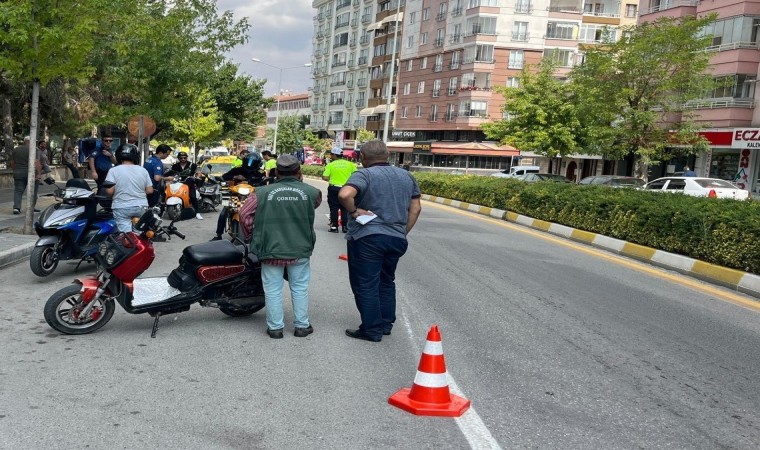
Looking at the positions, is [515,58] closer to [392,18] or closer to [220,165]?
[392,18]

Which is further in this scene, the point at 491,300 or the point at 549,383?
the point at 491,300

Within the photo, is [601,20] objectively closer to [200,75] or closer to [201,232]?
[200,75]

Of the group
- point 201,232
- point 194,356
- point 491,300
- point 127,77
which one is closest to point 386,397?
point 194,356

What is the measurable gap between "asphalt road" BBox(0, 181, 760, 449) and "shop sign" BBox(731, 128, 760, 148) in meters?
26.8

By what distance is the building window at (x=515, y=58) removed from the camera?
62031 millimetres

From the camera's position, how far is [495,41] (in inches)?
2435

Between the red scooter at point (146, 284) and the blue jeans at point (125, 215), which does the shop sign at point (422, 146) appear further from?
the red scooter at point (146, 284)

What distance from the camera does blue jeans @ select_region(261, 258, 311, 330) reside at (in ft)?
19.7

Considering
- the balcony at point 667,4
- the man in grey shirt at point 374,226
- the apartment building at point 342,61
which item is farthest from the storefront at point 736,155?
the apartment building at point 342,61

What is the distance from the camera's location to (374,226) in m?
5.98

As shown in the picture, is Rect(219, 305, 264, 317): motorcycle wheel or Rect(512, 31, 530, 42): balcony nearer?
Rect(219, 305, 264, 317): motorcycle wheel

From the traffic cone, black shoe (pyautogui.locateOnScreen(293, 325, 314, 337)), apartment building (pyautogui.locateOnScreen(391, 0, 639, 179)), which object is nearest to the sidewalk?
black shoe (pyautogui.locateOnScreen(293, 325, 314, 337))

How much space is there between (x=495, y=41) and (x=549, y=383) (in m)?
60.0

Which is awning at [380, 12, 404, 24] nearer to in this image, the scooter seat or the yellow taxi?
the yellow taxi
